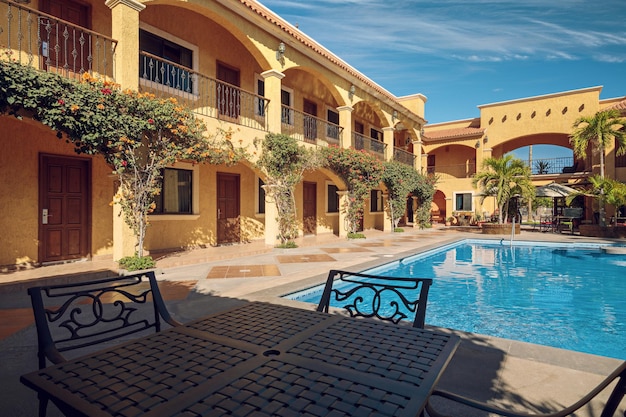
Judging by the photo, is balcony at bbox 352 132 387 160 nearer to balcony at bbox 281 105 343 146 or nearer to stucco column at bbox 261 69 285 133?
balcony at bbox 281 105 343 146

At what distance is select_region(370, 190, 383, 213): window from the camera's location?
19.6 m

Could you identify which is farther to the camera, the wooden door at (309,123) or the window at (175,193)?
the wooden door at (309,123)

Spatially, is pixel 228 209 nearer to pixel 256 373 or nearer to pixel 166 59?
pixel 166 59

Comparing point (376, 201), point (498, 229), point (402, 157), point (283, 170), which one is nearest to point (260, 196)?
point (283, 170)

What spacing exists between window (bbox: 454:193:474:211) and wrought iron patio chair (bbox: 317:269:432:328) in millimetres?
18745

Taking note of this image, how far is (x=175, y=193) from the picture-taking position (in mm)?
9828

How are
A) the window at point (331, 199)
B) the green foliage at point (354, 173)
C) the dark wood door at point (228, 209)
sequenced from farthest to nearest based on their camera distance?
the window at point (331, 199) → the green foliage at point (354, 173) → the dark wood door at point (228, 209)

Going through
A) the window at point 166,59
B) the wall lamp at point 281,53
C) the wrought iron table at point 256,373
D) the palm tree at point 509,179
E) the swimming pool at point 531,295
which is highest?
the wall lamp at point 281,53

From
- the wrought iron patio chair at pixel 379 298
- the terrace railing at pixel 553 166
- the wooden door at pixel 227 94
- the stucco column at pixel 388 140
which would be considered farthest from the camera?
the terrace railing at pixel 553 166

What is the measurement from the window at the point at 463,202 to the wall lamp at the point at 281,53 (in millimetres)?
17507

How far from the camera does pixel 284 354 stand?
5.28ft

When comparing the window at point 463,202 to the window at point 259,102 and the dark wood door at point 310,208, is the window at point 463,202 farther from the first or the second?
the window at point 259,102

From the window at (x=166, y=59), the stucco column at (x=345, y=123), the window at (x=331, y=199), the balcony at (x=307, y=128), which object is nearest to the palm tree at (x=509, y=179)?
the window at (x=331, y=199)

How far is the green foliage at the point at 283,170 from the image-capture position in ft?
32.8
